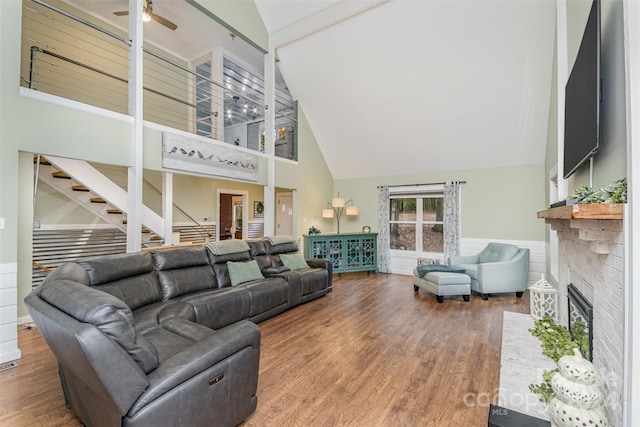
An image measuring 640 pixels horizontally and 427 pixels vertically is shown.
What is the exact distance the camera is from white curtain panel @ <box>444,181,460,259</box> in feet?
20.3

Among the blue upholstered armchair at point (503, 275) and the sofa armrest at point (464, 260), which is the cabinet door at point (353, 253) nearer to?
the sofa armrest at point (464, 260)

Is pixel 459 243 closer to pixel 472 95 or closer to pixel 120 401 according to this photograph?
pixel 472 95

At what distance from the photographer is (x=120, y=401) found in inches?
54.1

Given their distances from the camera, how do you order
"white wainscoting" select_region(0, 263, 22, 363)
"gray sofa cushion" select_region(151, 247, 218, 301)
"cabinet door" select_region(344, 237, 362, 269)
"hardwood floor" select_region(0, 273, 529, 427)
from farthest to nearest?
1. "cabinet door" select_region(344, 237, 362, 269)
2. "gray sofa cushion" select_region(151, 247, 218, 301)
3. "white wainscoting" select_region(0, 263, 22, 363)
4. "hardwood floor" select_region(0, 273, 529, 427)

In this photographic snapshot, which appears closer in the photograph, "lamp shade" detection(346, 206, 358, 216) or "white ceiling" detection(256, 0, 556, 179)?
"white ceiling" detection(256, 0, 556, 179)

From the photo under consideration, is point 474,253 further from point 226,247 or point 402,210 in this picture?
point 226,247

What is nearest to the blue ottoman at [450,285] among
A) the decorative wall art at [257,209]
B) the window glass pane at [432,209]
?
the window glass pane at [432,209]

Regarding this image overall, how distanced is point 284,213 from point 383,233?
278cm

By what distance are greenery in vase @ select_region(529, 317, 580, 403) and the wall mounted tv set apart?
1614 mm

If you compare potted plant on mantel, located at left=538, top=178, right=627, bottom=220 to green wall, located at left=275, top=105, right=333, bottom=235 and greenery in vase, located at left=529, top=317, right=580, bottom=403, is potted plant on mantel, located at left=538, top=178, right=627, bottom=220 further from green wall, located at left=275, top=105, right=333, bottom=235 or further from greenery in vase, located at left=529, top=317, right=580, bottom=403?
green wall, located at left=275, top=105, right=333, bottom=235

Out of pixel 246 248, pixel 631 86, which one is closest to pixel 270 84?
pixel 246 248

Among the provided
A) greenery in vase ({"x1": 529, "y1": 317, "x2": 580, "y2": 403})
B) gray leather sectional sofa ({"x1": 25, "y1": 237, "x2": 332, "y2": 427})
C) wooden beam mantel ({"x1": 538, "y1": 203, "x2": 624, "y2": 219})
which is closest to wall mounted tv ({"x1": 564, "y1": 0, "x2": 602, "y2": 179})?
wooden beam mantel ({"x1": 538, "y1": 203, "x2": 624, "y2": 219})

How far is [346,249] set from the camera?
265 inches

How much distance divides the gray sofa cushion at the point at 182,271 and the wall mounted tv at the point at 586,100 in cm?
398
